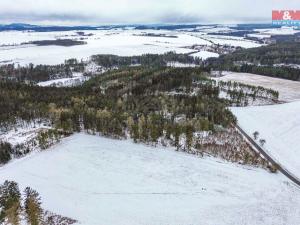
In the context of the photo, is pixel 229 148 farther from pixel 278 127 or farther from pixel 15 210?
pixel 15 210

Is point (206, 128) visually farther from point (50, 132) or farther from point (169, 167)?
point (50, 132)

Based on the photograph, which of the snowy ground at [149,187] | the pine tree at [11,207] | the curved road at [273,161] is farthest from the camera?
the curved road at [273,161]

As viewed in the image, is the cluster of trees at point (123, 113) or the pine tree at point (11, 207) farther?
the cluster of trees at point (123, 113)

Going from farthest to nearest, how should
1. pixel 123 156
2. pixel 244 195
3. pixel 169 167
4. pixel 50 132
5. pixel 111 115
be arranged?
pixel 111 115
pixel 50 132
pixel 123 156
pixel 169 167
pixel 244 195

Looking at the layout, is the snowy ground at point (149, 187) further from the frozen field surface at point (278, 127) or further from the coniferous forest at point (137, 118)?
the frozen field surface at point (278, 127)

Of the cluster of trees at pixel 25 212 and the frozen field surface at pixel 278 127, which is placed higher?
the cluster of trees at pixel 25 212

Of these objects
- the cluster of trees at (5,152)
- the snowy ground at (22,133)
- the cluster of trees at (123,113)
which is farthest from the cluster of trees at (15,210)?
the snowy ground at (22,133)

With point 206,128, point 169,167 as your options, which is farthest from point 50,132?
point 206,128
